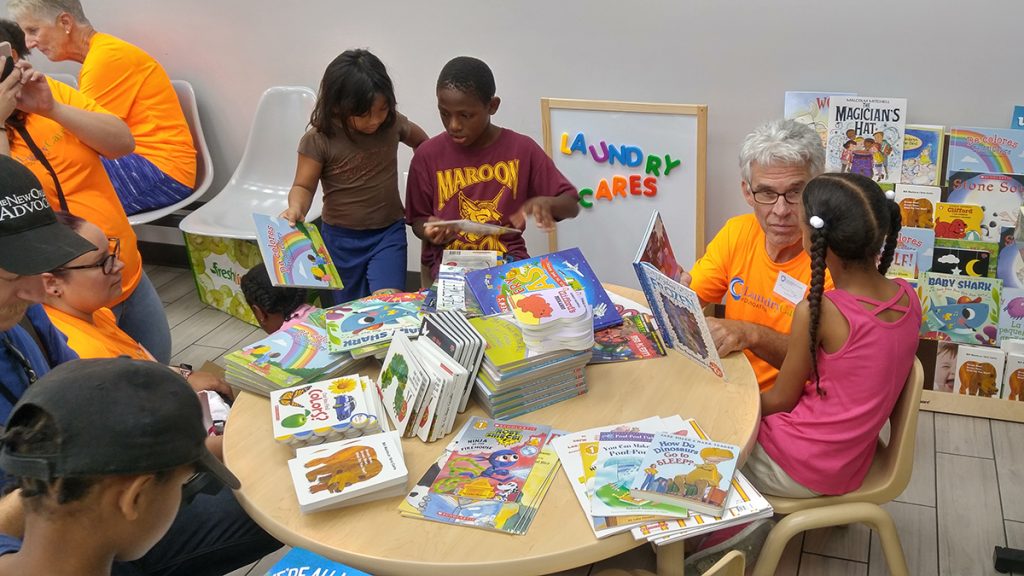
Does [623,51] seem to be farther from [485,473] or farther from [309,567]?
[309,567]

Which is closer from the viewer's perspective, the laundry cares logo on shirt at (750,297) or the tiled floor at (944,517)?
the laundry cares logo on shirt at (750,297)

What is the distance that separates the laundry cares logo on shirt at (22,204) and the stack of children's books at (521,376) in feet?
3.48

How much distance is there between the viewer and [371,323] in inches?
93.8

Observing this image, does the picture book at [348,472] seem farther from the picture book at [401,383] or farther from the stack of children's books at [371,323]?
the stack of children's books at [371,323]

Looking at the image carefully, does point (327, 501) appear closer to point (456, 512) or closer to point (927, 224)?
point (456, 512)

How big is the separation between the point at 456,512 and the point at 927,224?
7.79ft

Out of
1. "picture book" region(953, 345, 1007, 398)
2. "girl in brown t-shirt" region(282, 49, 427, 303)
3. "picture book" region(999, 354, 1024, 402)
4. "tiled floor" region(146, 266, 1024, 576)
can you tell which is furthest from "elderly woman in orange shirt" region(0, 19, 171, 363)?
"picture book" region(999, 354, 1024, 402)

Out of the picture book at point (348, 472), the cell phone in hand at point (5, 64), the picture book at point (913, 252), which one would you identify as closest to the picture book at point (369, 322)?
the picture book at point (348, 472)

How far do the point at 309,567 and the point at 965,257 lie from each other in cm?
273

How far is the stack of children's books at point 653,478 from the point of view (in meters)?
1.72

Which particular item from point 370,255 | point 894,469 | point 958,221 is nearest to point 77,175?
point 370,255

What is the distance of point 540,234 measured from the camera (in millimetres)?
4254

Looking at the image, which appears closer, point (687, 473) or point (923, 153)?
point (687, 473)

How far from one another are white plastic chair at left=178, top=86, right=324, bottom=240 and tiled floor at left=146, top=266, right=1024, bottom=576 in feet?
6.98
